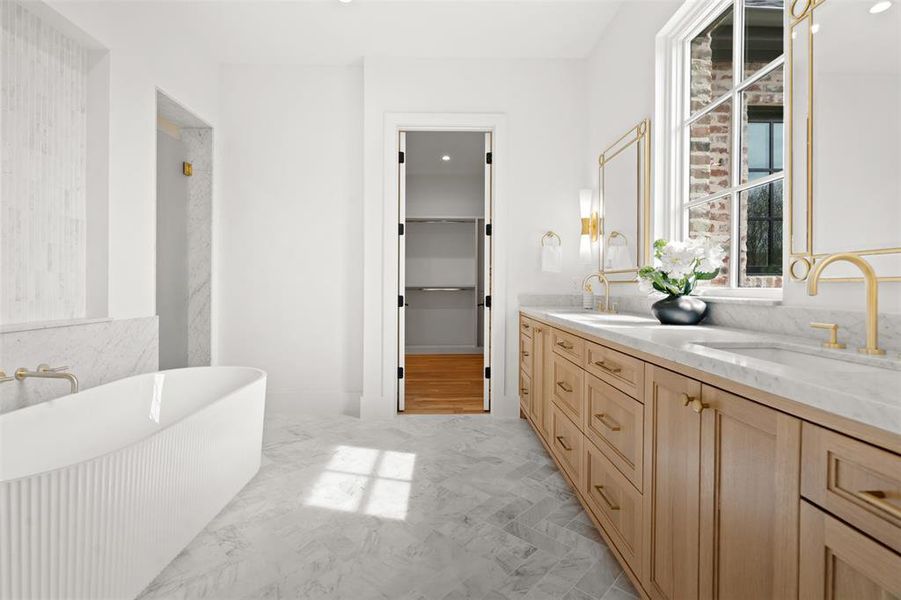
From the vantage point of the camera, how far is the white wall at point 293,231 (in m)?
3.49

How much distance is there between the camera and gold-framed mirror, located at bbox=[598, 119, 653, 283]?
98.3 inches

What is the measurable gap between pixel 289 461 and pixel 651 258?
2.47 metres

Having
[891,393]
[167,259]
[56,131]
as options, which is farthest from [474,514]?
[167,259]

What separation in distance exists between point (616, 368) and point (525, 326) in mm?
1636

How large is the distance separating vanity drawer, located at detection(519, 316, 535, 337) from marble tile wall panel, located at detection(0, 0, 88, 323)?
2.61m

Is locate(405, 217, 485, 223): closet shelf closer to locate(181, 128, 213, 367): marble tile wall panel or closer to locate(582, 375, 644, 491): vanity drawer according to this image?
locate(181, 128, 213, 367): marble tile wall panel

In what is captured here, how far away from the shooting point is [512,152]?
11.3ft

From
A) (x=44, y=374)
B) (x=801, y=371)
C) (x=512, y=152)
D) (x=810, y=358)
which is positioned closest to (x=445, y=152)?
(x=512, y=152)

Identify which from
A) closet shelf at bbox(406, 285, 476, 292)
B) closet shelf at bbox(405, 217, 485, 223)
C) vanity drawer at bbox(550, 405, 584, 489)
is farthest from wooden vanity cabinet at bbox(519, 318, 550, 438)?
closet shelf at bbox(405, 217, 485, 223)

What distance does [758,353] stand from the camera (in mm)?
1316

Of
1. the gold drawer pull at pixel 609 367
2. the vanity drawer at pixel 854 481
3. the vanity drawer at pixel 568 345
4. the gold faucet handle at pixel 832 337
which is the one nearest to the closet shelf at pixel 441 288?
the vanity drawer at pixel 568 345

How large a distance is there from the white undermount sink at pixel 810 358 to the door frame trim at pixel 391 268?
2.20m

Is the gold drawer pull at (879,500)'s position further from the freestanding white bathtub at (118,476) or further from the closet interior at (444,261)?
the closet interior at (444,261)

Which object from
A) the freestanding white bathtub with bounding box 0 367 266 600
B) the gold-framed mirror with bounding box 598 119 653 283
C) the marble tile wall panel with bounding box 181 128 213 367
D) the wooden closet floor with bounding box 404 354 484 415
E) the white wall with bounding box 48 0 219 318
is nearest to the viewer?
the freestanding white bathtub with bounding box 0 367 266 600
